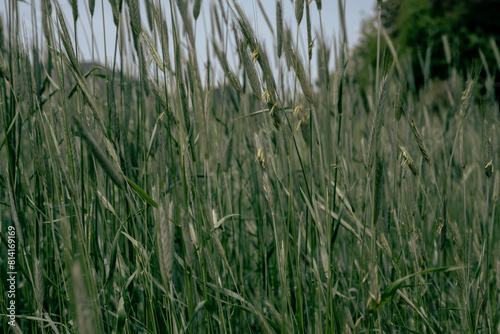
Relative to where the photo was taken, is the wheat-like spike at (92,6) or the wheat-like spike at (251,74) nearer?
the wheat-like spike at (251,74)

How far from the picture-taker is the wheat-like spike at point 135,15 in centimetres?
60

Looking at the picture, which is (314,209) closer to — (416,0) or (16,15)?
(16,15)

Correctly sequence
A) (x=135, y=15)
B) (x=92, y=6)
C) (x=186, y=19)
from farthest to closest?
1. (x=92, y=6)
2. (x=135, y=15)
3. (x=186, y=19)

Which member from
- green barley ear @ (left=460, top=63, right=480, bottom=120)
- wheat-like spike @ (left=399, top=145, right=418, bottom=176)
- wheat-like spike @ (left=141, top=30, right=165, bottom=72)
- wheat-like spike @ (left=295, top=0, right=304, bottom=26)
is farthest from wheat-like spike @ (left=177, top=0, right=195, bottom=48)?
green barley ear @ (left=460, top=63, right=480, bottom=120)

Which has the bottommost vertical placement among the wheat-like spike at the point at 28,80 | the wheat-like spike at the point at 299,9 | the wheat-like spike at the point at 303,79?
the wheat-like spike at the point at 303,79

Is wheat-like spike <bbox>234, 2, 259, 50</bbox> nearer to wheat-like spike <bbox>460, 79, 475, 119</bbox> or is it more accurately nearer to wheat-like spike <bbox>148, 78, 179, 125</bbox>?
wheat-like spike <bbox>148, 78, 179, 125</bbox>

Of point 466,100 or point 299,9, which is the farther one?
point 466,100

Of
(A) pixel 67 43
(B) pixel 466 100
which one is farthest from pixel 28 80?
(B) pixel 466 100

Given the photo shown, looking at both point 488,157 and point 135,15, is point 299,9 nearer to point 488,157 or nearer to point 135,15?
point 135,15

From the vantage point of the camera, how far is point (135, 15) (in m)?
0.61

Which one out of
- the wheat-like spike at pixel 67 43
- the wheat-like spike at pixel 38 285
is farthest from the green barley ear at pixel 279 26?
the wheat-like spike at pixel 38 285

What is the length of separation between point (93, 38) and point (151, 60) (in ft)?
0.66

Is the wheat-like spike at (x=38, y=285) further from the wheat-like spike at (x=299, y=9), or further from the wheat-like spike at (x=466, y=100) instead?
the wheat-like spike at (x=466, y=100)

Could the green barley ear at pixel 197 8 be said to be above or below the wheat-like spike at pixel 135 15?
above
